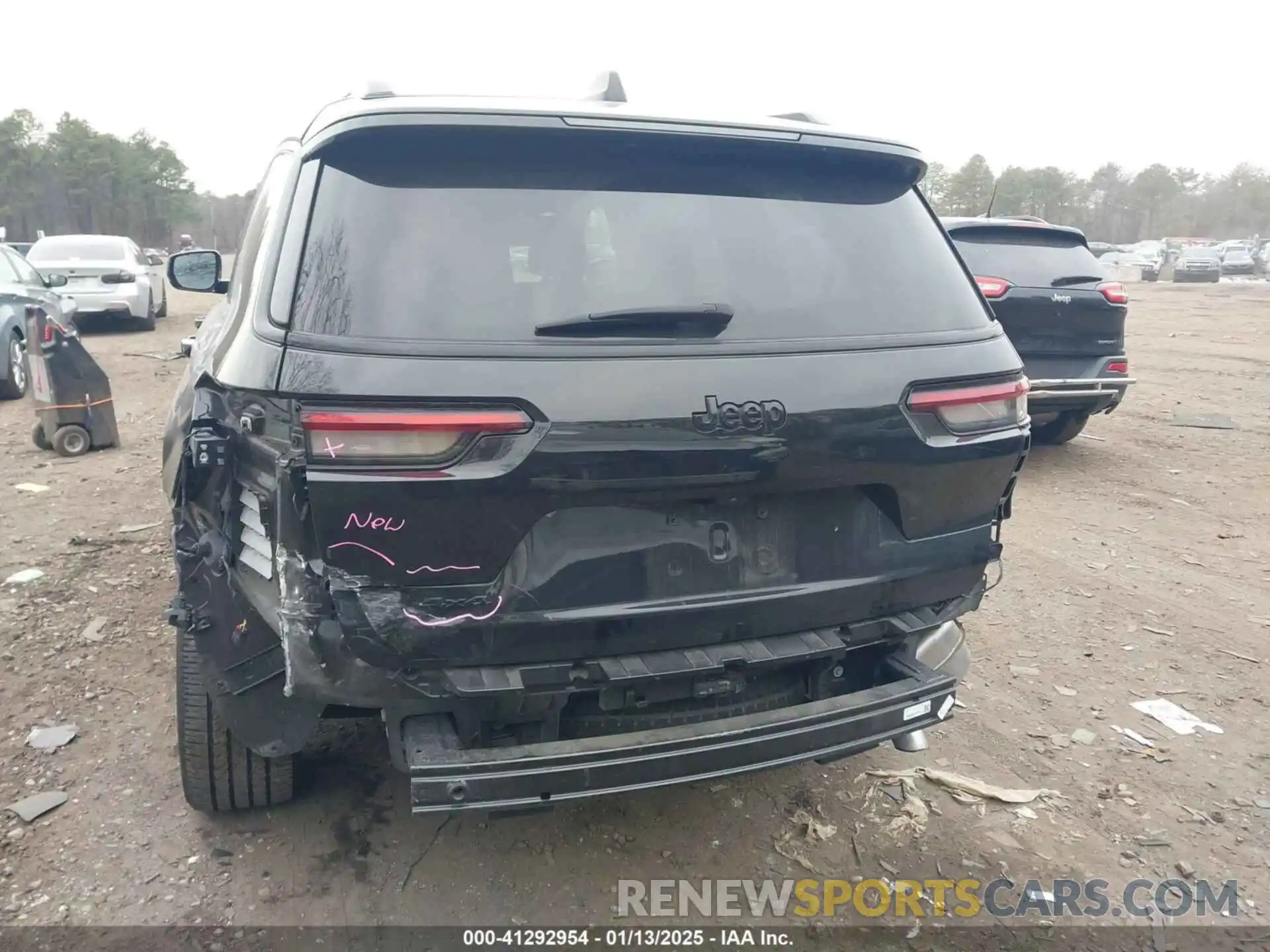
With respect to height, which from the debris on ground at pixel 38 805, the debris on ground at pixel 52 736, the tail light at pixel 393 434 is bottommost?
the debris on ground at pixel 38 805

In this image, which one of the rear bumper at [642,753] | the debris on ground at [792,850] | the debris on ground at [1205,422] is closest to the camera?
the rear bumper at [642,753]

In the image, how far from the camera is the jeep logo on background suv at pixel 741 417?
80.4 inches

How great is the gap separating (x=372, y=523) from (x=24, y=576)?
3.75m

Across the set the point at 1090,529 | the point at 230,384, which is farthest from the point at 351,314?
the point at 1090,529

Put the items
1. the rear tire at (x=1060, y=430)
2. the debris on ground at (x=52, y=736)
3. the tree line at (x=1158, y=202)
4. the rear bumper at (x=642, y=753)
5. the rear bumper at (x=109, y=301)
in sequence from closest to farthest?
the rear bumper at (x=642, y=753) < the debris on ground at (x=52, y=736) < the rear tire at (x=1060, y=430) < the rear bumper at (x=109, y=301) < the tree line at (x=1158, y=202)

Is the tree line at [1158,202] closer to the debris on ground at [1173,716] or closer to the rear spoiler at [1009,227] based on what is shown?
the rear spoiler at [1009,227]

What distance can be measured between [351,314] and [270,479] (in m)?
0.41

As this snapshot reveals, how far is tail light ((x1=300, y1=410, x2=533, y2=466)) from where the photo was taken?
1856 millimetres

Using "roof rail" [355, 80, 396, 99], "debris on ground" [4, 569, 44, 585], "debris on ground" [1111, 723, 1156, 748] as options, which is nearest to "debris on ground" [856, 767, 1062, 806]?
"debris on ground" [1111, 723, 1156, 748]

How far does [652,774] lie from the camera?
2117mm

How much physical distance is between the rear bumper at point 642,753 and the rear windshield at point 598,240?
915 mm

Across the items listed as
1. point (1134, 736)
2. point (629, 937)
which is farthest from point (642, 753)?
point (1134, 736)

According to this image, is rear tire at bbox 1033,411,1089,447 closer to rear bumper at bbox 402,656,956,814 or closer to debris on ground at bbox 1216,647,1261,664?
debris on ground at bbox 1216,647,1261,664

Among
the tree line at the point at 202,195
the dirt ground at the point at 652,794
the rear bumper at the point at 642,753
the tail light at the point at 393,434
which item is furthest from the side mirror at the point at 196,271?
the tree line at the point at 202,195
